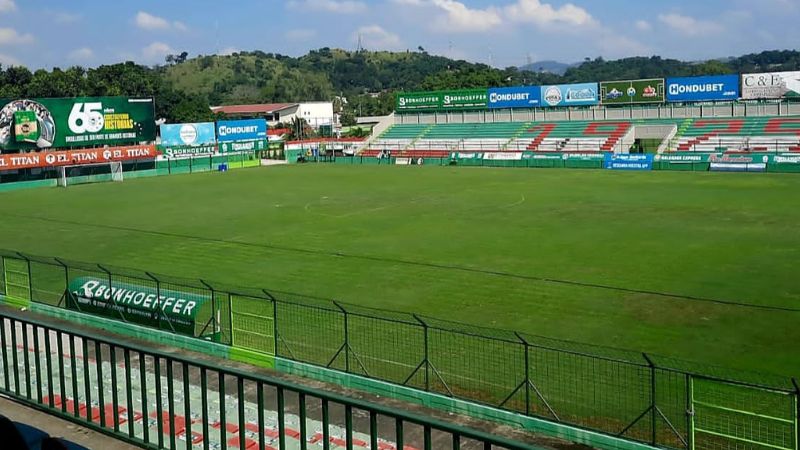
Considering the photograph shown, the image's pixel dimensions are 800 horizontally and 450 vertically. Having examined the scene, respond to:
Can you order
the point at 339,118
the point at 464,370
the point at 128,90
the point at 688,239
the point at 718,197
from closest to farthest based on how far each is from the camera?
the point at 464,370
the point at 688,239
the point at 718,197
the point at 128,90
the point at 339,118

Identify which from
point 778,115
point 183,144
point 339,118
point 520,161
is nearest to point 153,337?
point 520,161

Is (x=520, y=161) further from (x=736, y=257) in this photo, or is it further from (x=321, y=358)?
(x=321, y=358)

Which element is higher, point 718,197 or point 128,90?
point 128,90

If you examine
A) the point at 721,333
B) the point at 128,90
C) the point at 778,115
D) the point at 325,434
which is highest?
the point at 128,90

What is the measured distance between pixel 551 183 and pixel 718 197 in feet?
42.6

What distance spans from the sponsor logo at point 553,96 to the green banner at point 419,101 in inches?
535

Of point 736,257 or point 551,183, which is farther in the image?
point 551,183

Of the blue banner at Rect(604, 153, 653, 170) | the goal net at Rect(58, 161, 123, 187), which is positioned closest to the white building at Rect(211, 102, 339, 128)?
the goal net at Rect(58, 161, 123, 187)

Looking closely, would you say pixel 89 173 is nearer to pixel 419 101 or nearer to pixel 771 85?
pixel 419 101

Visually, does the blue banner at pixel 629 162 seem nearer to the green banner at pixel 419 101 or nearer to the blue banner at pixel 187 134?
the green banner at pixel 419 101

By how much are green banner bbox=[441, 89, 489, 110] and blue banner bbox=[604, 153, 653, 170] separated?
86.3 feet

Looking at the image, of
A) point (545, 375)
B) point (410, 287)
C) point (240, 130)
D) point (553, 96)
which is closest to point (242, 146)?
point (240, 130)

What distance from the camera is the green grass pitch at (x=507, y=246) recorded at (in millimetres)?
20766

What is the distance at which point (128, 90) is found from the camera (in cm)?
12450
